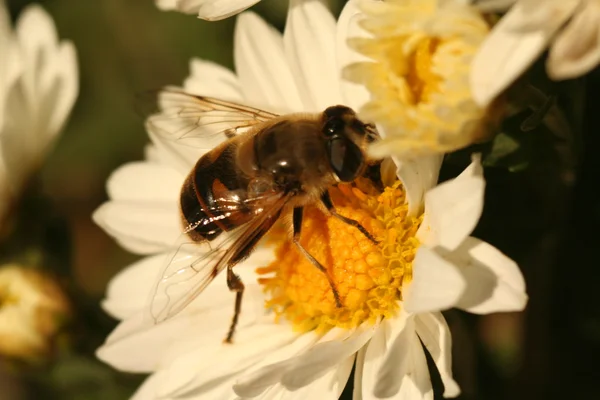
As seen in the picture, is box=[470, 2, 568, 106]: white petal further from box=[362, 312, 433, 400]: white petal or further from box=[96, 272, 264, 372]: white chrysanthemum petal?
box=[96, 272, 264, 372]: white chrysanthemum petal

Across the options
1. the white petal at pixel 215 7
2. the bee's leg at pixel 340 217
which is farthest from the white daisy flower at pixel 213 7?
the bee's leg at pixel 340 217

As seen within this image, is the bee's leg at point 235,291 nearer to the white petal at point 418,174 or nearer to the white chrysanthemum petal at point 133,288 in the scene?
the white chrysanthemum petal at point 133,288

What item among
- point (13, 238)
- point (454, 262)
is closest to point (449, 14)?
point (454, 262)

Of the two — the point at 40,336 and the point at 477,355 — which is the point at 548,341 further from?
the point at 40,336

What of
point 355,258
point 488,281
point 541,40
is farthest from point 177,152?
point 541,40

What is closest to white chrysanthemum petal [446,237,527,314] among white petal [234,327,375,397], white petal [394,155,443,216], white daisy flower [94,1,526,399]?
white daisy flower [94,1,526,399]

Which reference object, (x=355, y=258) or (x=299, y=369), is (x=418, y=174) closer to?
(x=355, y=258)
